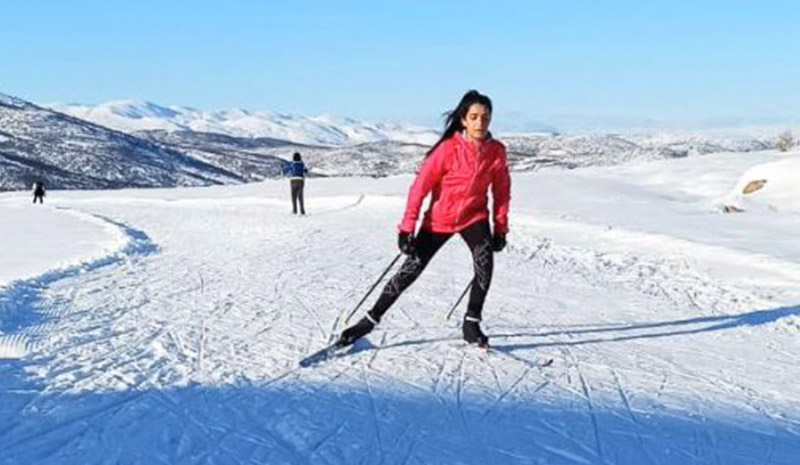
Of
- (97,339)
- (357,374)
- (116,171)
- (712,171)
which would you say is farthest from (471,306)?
(116,171)

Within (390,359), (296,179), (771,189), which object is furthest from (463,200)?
(771,189)

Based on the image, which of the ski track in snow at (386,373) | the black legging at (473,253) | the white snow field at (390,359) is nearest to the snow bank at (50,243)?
the white snow field at (390,359)

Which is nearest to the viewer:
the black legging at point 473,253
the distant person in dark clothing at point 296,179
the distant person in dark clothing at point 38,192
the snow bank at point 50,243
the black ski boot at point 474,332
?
the black legging at point 473,253

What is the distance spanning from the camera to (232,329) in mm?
7973

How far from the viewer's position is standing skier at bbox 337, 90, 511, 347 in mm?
6777

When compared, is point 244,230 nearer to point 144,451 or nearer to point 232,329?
point 232,329

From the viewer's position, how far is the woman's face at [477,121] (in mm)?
6633

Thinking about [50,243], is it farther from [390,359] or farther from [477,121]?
[477,121]

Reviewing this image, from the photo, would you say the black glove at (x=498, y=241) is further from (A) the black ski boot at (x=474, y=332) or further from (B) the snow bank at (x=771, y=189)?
(B) the snow bank at (x=771, y=189)

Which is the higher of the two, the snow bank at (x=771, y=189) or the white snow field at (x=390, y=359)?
the white snow field at (x=390, y=359)

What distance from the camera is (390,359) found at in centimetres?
684

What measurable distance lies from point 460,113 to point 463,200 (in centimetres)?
63

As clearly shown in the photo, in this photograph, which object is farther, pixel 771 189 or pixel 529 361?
pixel 771 189

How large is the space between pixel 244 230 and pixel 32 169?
159 meters
